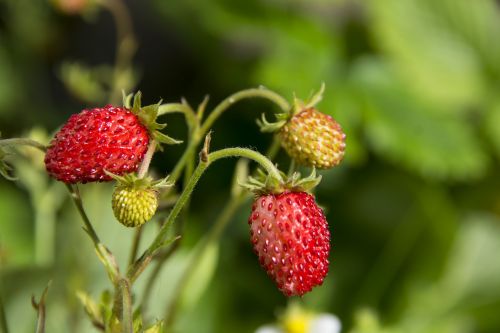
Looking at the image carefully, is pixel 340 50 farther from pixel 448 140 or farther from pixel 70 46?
pixel 70 46

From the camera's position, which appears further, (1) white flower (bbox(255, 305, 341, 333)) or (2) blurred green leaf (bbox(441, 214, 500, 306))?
(2) blurred green leaf (bbox(441, 214, 500, 306))

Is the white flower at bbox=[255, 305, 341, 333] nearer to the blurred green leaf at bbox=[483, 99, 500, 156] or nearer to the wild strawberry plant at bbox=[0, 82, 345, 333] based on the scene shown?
the wild strawberry plant at bbox=[0, 82, 345, 333]

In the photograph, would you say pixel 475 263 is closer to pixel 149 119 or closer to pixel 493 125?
pixel 493 125

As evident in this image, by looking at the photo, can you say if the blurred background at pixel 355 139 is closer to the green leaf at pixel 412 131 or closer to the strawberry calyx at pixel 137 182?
the green leaf at pixel 412 131

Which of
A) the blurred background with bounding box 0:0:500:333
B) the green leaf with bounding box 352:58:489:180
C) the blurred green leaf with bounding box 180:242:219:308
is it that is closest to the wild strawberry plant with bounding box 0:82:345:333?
the blurred green leaf with bounding box 180:242:219:308

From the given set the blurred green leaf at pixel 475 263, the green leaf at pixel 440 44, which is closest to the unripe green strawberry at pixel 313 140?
the blurred green leaf at pixel 475 263
